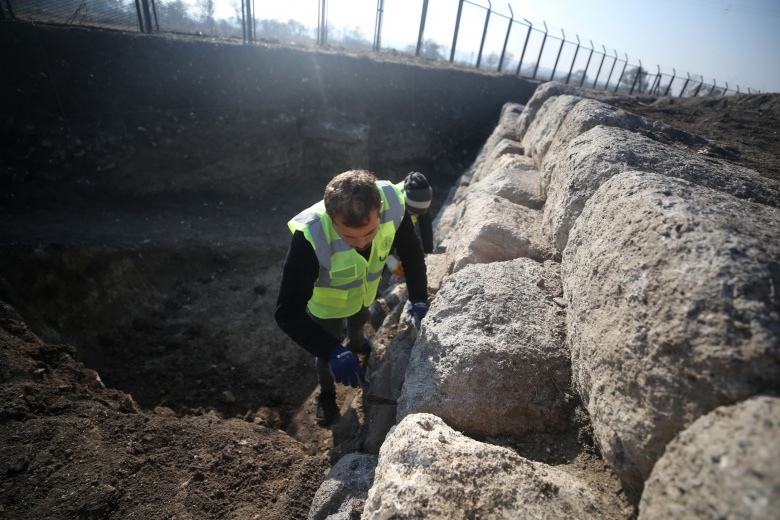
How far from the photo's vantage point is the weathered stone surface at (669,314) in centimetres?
100

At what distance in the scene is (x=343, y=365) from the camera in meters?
2.28

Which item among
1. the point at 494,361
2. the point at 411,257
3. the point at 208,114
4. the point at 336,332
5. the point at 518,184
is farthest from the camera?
the point at 208,114

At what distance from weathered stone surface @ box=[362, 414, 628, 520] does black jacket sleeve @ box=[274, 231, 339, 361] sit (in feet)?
2.97

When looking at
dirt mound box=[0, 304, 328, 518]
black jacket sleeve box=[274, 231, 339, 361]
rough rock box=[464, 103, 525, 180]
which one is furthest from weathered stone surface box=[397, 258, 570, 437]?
rough rock box=[464, 103, 525, 180]

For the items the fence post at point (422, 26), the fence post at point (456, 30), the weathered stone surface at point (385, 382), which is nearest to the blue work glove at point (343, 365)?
the weathered stone surface at point (385, 382)

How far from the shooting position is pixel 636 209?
1494 mm

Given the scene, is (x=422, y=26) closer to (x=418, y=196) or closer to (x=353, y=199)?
(x=418, y=196)

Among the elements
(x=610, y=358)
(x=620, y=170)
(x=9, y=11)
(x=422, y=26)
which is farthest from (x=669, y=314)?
(x=422, y=26)

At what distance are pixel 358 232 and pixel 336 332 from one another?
1081 millimetres

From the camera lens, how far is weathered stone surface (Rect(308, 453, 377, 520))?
1842mm

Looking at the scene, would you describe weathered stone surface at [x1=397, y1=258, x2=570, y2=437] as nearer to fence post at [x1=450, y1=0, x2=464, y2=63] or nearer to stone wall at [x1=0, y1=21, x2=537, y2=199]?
stone wall at [x1=0, y1=21, x2=537, y2=199]

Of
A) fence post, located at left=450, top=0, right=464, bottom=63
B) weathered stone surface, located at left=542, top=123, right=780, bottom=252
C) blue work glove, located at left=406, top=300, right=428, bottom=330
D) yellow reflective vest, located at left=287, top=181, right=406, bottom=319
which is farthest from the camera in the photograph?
fence post, located at left=450, top=0, right=464, bottom=63

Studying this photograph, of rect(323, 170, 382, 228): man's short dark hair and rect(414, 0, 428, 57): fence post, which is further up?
rect(414, 0, 428, 57): fence post

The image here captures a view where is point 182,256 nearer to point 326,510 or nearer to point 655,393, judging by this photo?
point 326,510
